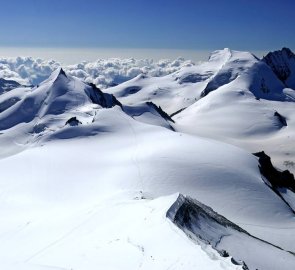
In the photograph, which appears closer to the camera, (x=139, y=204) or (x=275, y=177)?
(x=139, y=204)

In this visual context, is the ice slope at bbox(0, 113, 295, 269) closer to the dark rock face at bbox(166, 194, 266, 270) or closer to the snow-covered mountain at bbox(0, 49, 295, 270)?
the snow-covered mountain at bbox(0, 49, 295, 270)

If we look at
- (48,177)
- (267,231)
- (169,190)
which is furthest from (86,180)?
(267,231)

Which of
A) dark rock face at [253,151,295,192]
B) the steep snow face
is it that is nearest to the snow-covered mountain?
dark rock face at [253,151,295,192]

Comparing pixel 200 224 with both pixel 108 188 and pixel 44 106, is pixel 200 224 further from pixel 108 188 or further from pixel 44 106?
pixel 44 106

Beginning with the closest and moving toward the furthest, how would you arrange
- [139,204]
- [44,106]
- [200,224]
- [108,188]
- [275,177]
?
[200,224] → [139,204] → [108,188] → [275,177] → [44,106]

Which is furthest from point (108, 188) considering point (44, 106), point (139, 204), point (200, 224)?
point (44, 106)

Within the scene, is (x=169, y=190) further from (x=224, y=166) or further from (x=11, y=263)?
(x=11, y=263)

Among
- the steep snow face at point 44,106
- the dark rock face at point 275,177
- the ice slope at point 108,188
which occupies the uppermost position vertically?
the ice slope at point 108,188

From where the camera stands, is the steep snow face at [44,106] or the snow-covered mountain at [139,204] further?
the steep snow face at [44,106]

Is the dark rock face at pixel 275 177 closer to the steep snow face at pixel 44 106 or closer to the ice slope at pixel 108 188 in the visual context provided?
the ice slope at pixel 108 188

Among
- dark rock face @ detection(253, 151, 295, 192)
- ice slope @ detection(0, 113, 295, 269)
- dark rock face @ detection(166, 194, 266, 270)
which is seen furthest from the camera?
dark rock face @ detection(253, 151, 295, 192)

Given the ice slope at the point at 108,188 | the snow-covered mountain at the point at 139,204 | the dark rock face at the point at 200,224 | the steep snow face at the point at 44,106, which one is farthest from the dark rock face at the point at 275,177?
the steep snow face at the point at 44,106

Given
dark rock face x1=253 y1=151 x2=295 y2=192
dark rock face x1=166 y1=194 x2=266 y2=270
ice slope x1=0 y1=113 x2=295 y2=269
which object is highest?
dark rock face x1=166 y1=194 x2=266 y2=270
